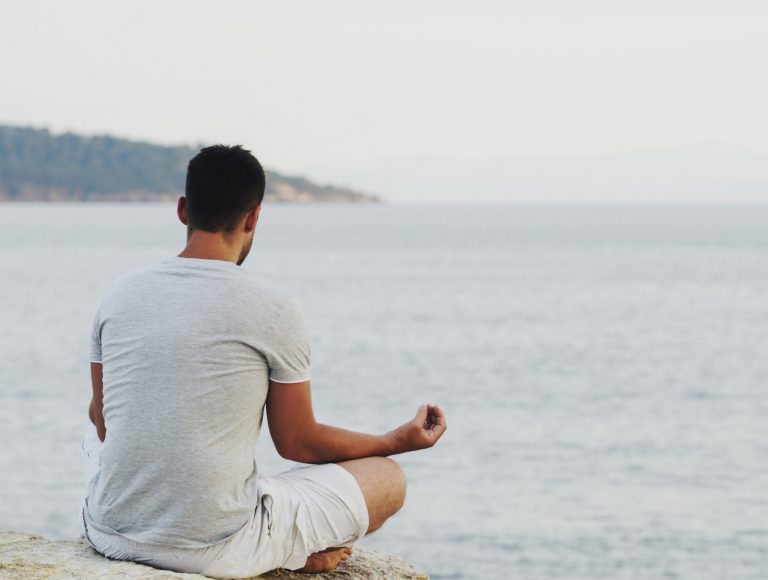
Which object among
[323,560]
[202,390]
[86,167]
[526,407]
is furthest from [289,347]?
[86,167]

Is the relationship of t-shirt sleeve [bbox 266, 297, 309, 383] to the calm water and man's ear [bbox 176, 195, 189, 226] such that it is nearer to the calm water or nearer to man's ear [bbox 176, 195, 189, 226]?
man's ear [bbox 176, 195, 189, 226]

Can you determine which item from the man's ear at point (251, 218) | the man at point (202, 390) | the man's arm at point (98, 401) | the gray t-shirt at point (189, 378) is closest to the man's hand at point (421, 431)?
the man at point (202, 390)

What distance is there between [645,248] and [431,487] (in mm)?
95514

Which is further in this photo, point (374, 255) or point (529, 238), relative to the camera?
point (529, 238)

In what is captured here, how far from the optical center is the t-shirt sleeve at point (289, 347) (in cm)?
382

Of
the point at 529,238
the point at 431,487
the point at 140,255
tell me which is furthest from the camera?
the point at 529,238

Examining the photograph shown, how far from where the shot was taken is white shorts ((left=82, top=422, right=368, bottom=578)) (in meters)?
4.01

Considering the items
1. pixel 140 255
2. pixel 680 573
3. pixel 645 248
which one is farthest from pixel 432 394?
pixel 645 248

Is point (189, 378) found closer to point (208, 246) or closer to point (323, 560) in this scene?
point (208, 246)

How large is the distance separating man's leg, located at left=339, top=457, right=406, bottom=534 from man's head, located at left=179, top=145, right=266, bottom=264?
107cm

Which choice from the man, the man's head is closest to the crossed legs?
the man

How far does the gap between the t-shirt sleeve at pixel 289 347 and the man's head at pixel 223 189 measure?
1.16 ft

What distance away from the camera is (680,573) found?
18.4 metres

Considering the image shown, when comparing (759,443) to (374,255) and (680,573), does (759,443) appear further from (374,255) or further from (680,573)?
(374,255)
